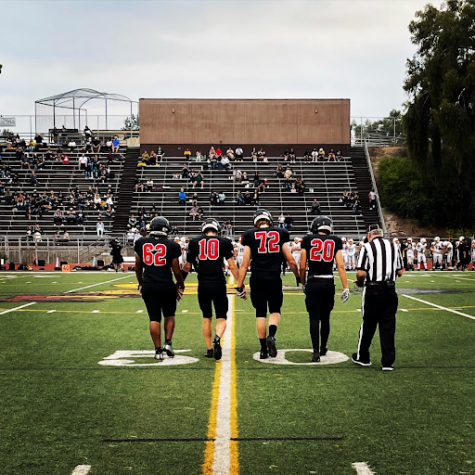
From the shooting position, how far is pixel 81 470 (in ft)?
15.1

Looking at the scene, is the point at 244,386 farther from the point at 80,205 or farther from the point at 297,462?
the point at 80,205

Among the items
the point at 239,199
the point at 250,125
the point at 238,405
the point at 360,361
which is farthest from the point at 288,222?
the point at 238,405

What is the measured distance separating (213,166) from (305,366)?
42292mm

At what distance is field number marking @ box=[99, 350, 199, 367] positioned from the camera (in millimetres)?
8430

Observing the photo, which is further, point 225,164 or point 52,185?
point 225,164

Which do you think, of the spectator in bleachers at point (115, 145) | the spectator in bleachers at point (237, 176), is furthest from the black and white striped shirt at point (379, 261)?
the spectator in bleachers at point (115, 145)

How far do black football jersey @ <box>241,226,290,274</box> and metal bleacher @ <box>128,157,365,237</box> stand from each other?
33415mm

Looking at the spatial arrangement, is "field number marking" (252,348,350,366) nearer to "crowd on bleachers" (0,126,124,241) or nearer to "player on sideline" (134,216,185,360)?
"player on sideline" (134,216,185,360)

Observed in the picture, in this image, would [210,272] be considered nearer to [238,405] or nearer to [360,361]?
[360,361]

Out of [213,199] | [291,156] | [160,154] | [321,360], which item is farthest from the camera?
[160,154]

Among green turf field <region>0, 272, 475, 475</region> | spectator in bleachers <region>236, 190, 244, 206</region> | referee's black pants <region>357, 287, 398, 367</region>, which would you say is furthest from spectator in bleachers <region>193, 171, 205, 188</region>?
referee's black pants <region>357, 287, 398, 367</region>

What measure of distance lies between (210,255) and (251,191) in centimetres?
3835

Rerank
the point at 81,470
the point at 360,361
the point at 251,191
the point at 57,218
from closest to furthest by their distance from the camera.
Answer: the point at 81,470 < the point at 360,361 < the point at 57,218 < the point at 251,191

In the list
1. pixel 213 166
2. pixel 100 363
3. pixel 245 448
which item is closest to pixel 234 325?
pixel 100 363
